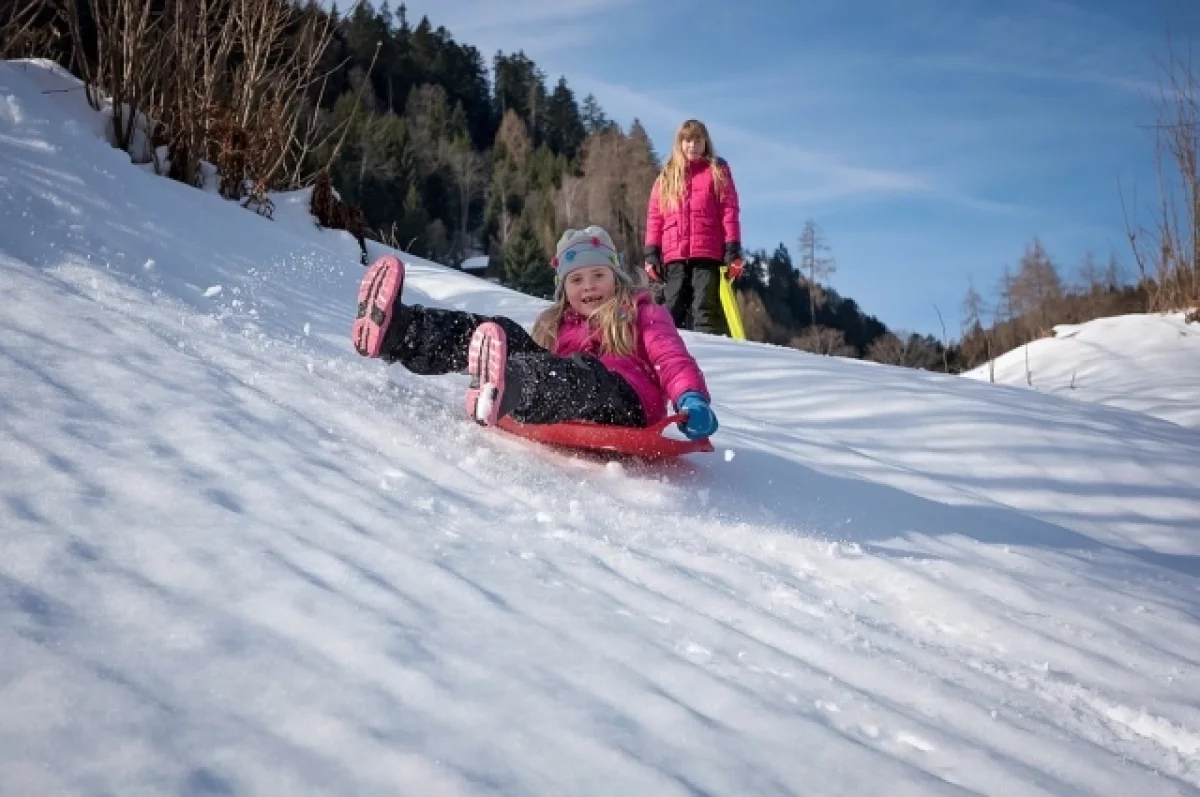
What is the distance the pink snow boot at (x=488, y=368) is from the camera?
159 centimetres

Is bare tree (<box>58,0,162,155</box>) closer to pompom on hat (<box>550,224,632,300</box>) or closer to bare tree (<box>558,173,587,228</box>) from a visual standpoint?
pompom on hat (<box>550,224,632,300</box>)

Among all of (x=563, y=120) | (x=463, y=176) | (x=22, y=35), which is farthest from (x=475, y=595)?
(x=563, y=120)

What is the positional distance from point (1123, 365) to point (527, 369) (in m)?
5.16

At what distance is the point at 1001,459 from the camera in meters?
2.34

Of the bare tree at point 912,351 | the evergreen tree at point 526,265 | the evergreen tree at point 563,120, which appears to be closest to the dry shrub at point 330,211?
the bare tree at point 912,351

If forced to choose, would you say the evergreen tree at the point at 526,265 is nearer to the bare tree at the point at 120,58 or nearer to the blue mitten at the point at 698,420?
the bare tree at the point at 120,58

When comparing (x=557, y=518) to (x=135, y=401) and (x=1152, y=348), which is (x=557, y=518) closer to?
(x=135, y=401)

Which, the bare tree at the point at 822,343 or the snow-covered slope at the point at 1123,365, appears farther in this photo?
the bare tree at the point at 822,343

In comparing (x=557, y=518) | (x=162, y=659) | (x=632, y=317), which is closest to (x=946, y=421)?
(x=632, y=317)

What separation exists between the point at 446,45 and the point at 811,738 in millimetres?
36985

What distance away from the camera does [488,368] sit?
161 cm

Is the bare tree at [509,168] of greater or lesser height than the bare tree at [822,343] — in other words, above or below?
above

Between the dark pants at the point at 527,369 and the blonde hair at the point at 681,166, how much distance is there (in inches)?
105

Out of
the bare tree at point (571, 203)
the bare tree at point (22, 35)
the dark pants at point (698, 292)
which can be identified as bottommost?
the dark pants at point (698, 292)
